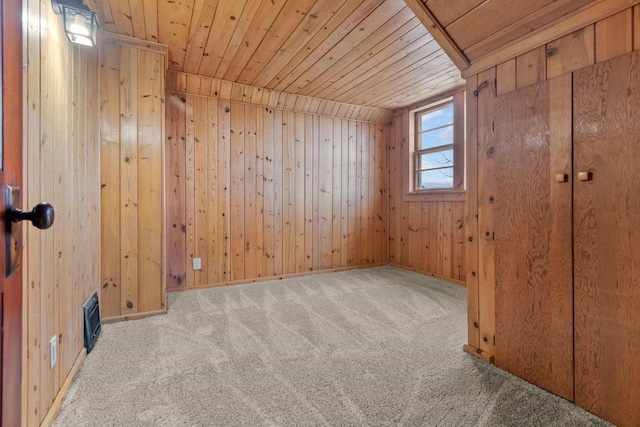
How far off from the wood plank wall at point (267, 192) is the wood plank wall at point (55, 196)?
3.84 feet

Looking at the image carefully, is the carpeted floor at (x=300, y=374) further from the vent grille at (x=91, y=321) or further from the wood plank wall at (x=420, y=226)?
the wood plank wall at (x=420, y=226)

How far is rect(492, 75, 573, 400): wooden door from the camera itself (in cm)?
144

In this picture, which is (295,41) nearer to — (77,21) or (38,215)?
(77,21)

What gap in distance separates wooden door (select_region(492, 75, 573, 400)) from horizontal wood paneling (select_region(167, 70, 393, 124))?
2.57 metres

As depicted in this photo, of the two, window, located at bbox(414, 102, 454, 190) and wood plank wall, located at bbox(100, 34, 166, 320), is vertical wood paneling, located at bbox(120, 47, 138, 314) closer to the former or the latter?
wood plank wall, located at bbox(100, 34, 166, 320)

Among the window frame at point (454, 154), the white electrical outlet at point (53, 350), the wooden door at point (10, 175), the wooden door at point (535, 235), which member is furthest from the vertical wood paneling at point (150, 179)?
the window frame at point (454, 154)

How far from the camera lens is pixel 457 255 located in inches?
140

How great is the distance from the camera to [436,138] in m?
3.89

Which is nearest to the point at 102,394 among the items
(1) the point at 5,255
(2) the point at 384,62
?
(1) the point at 5,255

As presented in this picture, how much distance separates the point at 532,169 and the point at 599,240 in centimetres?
44

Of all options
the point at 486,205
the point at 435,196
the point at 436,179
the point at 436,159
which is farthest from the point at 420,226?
the point at 486,205

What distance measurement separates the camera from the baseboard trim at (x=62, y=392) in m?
A: 1.28

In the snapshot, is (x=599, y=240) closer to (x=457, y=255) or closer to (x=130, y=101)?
(x=457, y=255)

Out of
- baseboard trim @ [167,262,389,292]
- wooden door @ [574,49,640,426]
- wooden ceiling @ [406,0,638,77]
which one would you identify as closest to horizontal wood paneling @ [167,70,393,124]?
baseboard trim @ [167,262,389,292]
